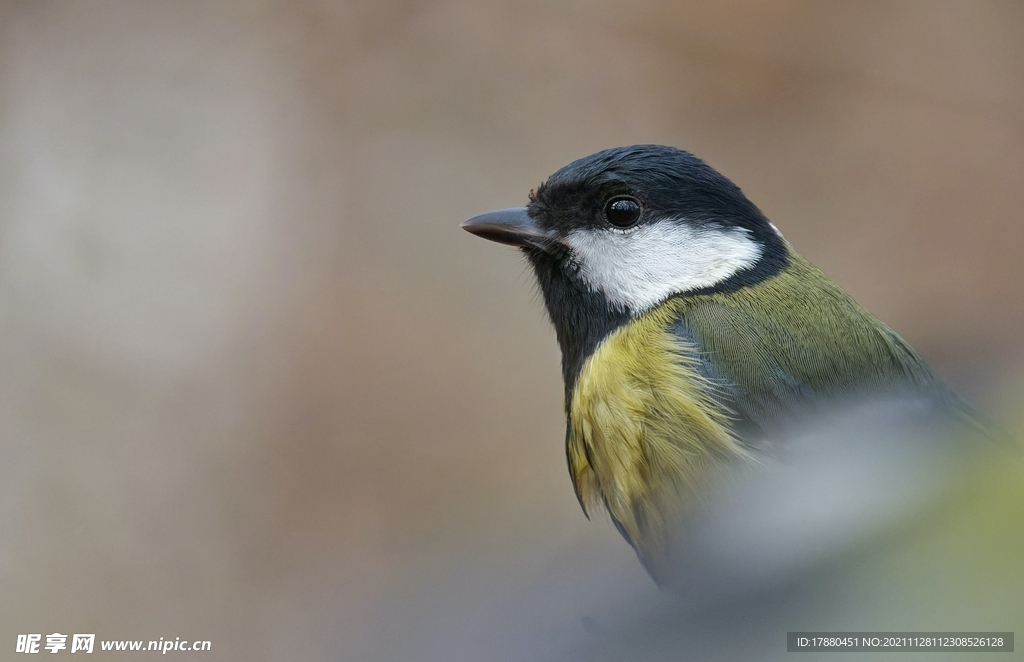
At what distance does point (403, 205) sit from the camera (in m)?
5.16

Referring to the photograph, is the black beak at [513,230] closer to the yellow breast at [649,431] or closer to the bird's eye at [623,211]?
the bird's eye at [623,211]

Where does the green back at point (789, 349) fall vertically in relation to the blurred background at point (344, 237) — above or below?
below

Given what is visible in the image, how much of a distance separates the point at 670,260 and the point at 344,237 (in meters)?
3.50

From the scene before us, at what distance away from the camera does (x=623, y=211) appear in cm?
190

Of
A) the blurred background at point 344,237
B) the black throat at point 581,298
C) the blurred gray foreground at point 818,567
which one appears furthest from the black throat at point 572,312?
the blurred background at point 344,237

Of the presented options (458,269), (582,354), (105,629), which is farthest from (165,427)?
(582,354)

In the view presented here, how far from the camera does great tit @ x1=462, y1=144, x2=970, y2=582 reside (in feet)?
5.35

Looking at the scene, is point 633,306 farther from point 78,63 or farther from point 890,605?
point 78,63

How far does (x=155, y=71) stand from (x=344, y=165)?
45.2 inches

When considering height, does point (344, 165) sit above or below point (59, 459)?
above

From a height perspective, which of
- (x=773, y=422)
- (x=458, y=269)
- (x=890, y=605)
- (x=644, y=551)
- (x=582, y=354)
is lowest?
(x=890, y=605)

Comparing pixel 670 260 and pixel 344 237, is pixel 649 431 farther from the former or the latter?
pixel 344 237

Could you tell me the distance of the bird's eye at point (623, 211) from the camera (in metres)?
1.89

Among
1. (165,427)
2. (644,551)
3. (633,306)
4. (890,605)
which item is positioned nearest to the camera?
(890,605)
